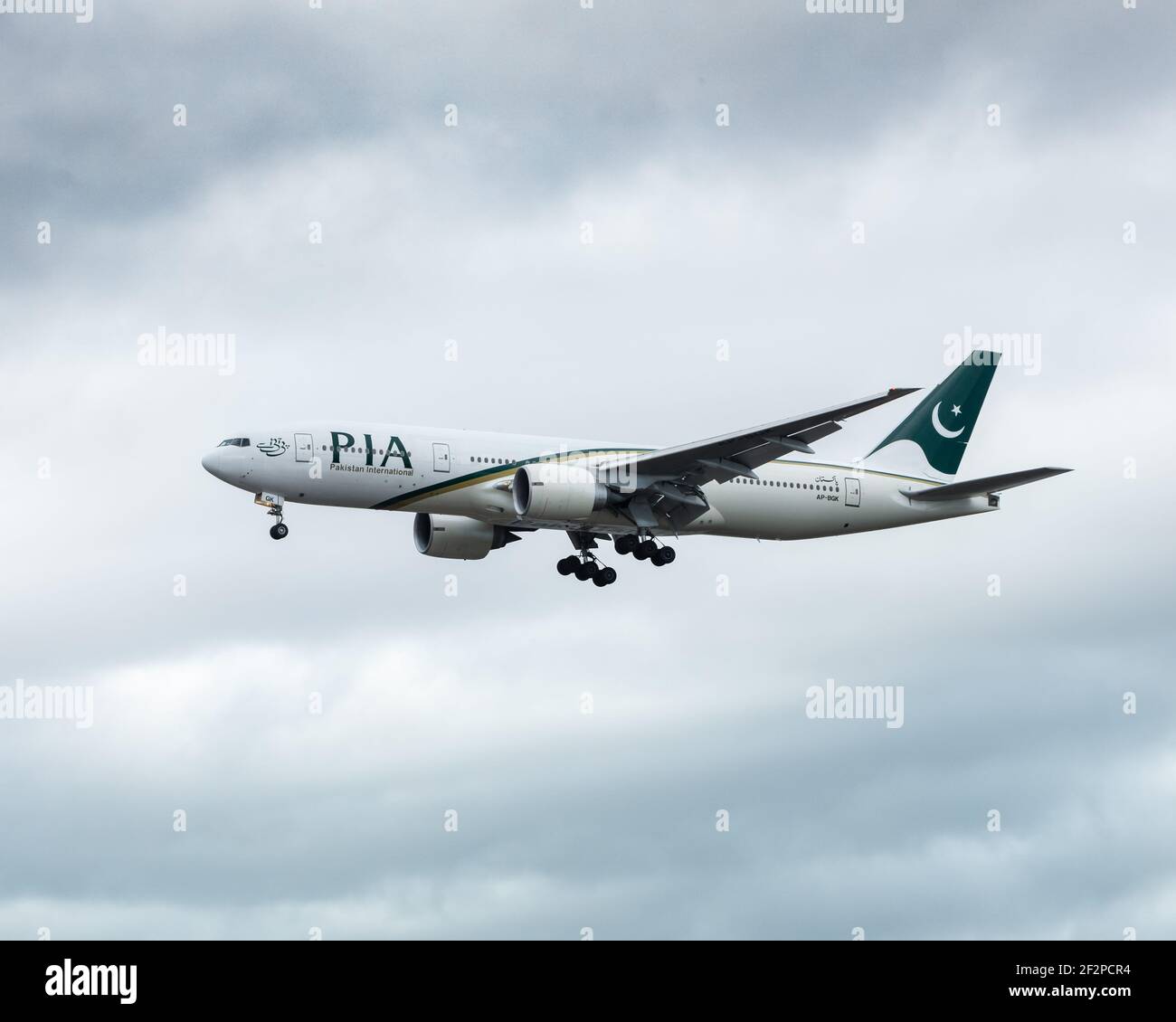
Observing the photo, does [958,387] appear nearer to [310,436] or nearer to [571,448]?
[571,448]

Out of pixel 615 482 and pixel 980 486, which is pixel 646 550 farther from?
pixel 980 486

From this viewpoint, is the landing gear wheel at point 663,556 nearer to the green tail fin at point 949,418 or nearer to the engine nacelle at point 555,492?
the engine nacelle at point 555,492

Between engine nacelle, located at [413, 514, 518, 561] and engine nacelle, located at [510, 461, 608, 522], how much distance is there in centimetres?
533

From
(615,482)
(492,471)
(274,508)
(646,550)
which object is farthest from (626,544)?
(274,508)

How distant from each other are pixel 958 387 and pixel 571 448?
17356 millimetres

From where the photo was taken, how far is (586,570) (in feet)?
192

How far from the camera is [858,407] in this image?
161 ft

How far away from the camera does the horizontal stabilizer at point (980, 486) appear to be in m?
54.8

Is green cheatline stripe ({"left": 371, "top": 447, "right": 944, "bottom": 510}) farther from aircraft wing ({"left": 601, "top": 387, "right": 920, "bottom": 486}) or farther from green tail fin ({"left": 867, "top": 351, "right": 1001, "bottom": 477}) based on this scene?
green tail fin ({"left": 867, "top": 351, "right": 1001, "bottom": 477})
